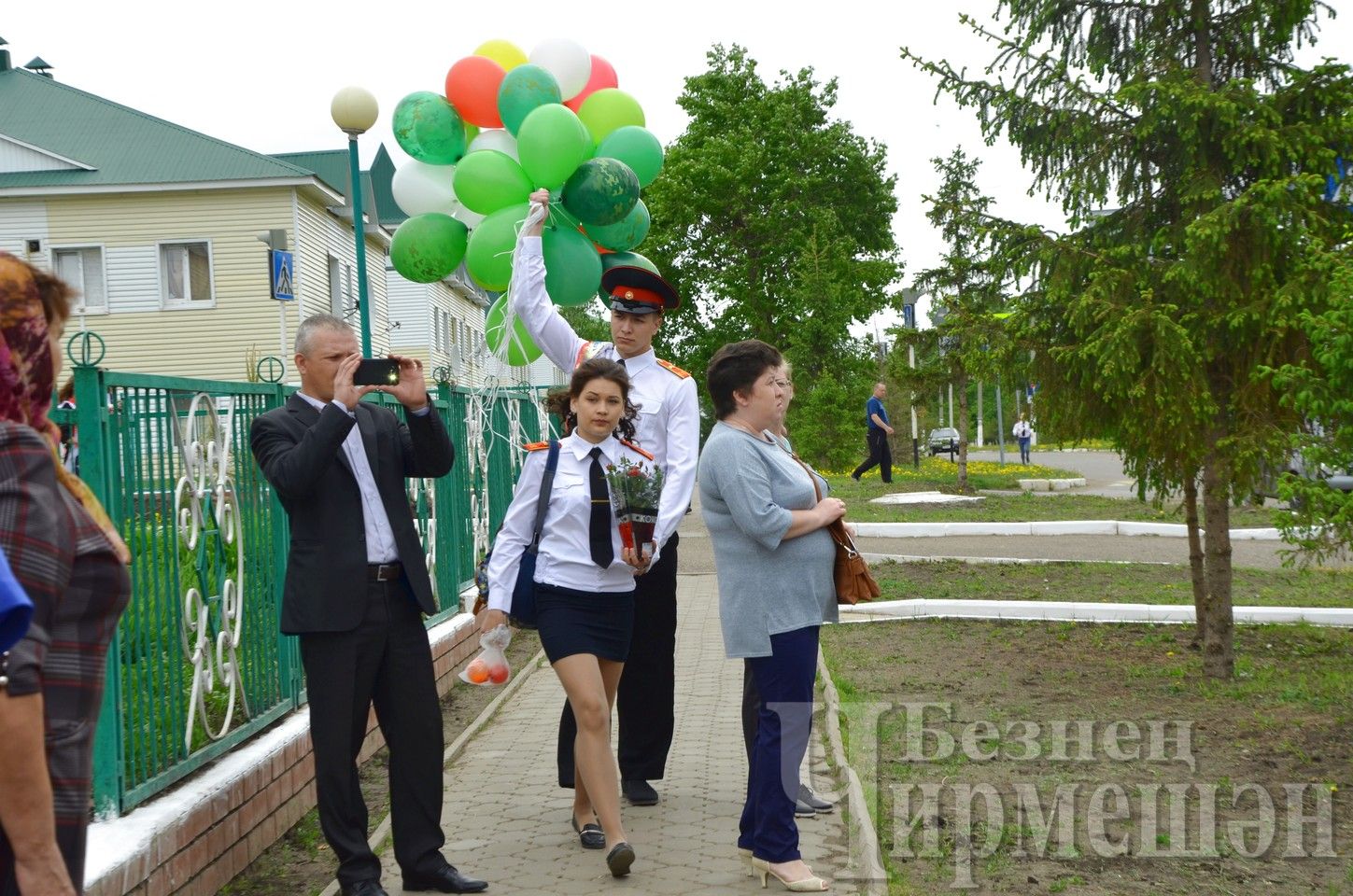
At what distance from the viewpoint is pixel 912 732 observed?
24.2ft

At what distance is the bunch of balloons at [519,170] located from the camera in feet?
21.2

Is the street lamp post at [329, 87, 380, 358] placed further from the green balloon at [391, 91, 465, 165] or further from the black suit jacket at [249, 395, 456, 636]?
the black suit jacket at [249, 395, 456, 636]

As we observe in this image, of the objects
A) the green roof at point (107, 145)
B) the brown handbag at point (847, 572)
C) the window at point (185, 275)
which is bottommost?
the brown handbag at point (847, 572)

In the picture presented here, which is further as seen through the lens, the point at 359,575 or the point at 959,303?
the point at 959,303

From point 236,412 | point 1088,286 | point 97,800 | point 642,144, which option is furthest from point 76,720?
A: point 1088,286

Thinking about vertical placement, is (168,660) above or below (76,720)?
below

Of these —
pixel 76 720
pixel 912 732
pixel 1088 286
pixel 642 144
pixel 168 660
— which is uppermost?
pixel 642 144

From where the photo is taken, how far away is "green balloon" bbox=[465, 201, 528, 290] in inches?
256

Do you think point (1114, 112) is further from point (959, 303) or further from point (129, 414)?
point (959, 303)

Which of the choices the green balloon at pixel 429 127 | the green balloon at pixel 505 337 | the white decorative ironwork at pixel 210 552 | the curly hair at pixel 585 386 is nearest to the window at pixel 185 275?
the green balloon at pixel 429 127

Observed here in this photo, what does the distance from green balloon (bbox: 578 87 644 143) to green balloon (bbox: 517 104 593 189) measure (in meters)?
0.62

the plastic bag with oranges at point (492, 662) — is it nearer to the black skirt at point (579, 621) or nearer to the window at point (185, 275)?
the black skirt at point (579, 621)

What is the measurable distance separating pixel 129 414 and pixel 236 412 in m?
1.12

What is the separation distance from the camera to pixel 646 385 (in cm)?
582
